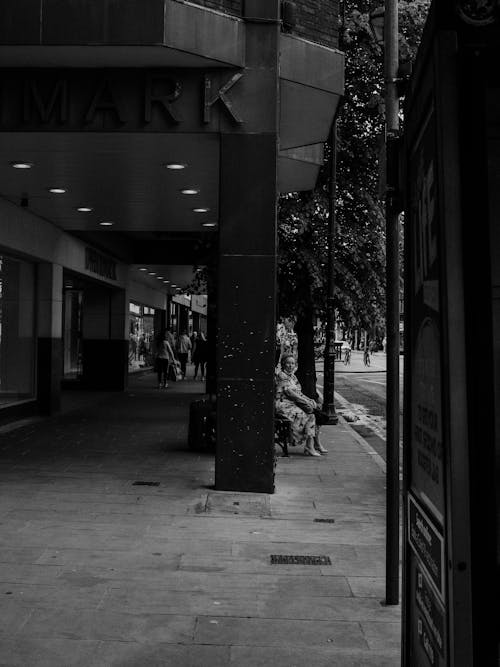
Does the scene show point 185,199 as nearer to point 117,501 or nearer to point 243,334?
point 243,334

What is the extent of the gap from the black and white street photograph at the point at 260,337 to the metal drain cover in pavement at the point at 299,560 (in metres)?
0.05

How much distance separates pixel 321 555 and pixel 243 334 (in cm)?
291

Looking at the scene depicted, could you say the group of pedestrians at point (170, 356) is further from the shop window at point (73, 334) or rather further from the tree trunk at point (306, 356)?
the tree trunk at point (306, 356)

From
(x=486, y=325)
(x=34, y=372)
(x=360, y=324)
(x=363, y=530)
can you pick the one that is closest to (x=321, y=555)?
(x=363, y=530)

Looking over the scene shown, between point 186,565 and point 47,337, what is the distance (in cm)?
1085

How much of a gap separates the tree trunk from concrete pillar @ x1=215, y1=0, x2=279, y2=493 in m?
10.7

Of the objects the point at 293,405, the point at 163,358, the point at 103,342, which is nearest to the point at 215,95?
the point at 293,405

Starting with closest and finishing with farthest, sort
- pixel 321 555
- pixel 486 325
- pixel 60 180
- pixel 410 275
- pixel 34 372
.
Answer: pixel 486 325, pixel 410 275, pixel 321 555, pixel 60 180, pixel 34 372

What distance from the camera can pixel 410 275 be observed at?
2812 mm

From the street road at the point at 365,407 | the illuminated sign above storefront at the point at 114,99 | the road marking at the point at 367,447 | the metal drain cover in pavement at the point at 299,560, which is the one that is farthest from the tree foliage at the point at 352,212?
the metal drain cover in pavement at the point at 299,560

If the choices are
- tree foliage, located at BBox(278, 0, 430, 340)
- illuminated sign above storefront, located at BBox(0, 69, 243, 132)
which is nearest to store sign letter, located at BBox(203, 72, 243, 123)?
illuminated sign above storefront, located at BBox(0, 69, 243, 132)

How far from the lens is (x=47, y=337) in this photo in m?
16.0

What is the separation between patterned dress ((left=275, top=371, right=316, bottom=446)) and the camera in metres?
11.2

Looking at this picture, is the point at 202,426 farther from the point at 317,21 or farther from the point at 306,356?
the point at 306,356
